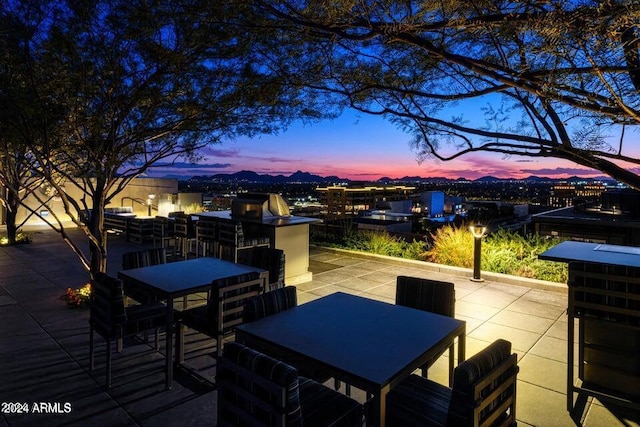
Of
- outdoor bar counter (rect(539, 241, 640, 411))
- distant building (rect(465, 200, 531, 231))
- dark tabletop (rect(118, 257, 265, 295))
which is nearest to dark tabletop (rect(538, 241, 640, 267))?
outdoor bar counter (rect(539, 241, 640, 411))

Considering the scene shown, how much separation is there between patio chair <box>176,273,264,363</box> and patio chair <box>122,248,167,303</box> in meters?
0.88

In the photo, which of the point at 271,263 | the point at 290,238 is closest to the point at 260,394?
the point at 271,263

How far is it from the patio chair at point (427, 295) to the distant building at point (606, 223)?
9.29m

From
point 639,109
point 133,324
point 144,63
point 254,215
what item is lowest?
point 133,324

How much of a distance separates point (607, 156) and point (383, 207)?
18.4 meters

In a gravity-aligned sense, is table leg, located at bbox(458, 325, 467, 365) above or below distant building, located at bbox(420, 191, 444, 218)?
below

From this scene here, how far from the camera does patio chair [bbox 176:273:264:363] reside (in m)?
3.17

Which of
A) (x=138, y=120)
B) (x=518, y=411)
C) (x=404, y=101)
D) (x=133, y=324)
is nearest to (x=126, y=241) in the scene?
(x=138, y=120)

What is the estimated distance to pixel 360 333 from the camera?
221cm

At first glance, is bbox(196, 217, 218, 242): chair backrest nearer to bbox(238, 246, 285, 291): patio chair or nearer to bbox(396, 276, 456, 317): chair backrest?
bbox(238, 246, 285, 291): patio chair

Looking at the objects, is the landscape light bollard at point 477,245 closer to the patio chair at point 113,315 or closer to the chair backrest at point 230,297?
the chair backrest at point 230,297

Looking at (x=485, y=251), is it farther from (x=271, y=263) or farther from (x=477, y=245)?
(x=271, y=263)

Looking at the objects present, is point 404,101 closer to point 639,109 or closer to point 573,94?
point 573,94

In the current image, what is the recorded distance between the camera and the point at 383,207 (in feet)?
68.3
